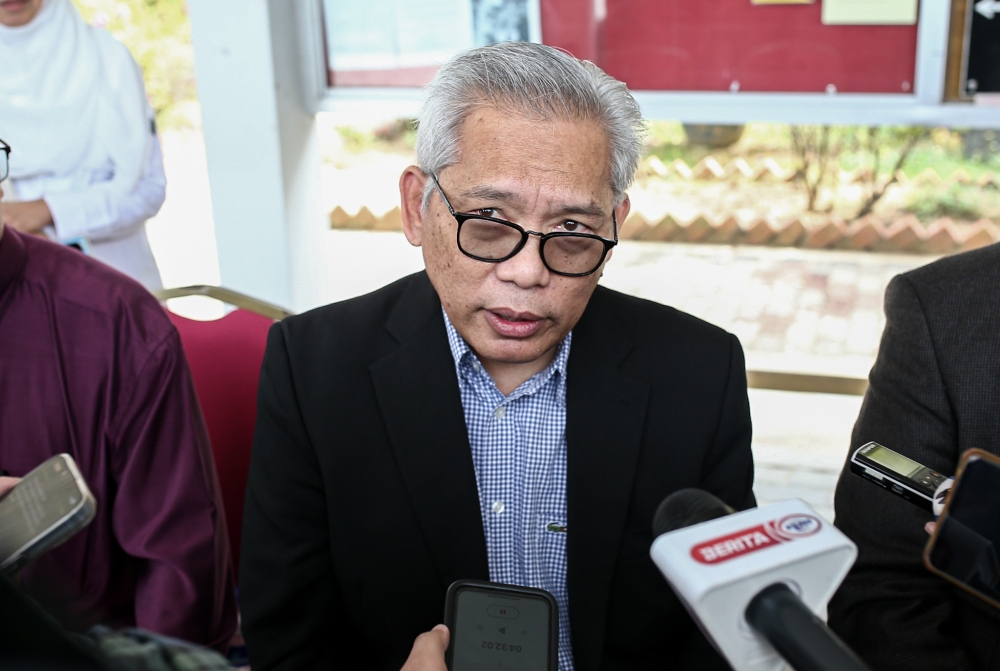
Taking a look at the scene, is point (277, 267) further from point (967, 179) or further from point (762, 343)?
point (967, 179)

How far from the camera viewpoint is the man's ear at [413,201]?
128cm

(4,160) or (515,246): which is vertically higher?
(4,160)

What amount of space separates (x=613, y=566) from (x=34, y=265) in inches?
42.5

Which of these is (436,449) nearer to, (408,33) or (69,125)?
(69,125)

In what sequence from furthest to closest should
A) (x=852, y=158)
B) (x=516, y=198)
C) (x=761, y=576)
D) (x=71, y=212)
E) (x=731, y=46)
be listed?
1. (x=852, y=158)
2. (x=731, y=46)
3. (x=71, y=212)
4. (x=516, y=198)
5. (x=761, y=576)

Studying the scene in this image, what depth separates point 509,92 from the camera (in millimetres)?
1169

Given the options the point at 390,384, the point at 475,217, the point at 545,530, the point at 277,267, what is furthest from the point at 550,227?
the point at 277,267

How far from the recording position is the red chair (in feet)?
5.75

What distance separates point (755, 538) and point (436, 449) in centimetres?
81

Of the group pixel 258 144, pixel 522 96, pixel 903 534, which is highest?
pixel 522 96

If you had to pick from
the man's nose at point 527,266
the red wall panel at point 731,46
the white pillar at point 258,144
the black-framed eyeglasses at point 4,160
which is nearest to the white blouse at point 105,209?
the white pillar at point 258,144

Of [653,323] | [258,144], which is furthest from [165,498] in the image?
[258,144]

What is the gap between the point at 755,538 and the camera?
586 mm

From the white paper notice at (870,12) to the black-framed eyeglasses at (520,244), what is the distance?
1957 millimetres
